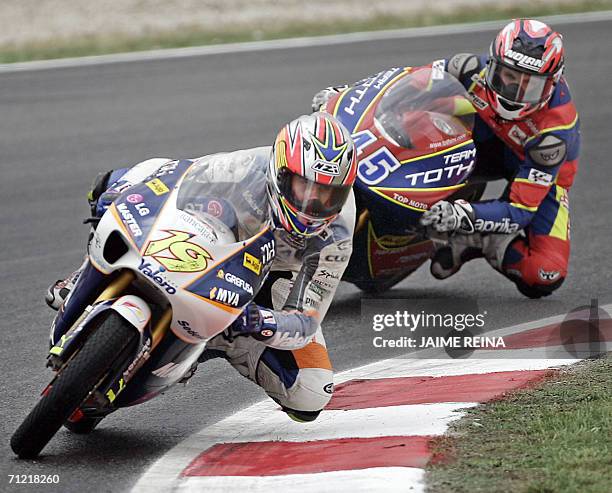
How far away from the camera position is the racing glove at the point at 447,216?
716 centimetres

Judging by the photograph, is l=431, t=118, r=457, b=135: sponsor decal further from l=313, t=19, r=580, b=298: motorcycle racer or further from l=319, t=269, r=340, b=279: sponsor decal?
l=319, t=269, r=340, b=279: sponsor decal

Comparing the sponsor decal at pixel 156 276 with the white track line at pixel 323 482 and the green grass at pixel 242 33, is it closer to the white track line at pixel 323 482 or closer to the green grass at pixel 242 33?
the white track line at pixel 323 482

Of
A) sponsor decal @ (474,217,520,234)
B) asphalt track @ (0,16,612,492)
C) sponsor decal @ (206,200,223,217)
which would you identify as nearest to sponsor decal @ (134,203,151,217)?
sponsor decal @ (206,200,223,217)

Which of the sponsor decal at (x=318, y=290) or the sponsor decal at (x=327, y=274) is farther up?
the sponsor decal at (x=327, y=274)

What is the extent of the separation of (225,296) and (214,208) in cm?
40

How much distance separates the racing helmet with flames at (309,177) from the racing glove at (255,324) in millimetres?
360

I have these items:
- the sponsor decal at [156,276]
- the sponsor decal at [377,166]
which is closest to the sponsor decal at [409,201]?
the sponsor decal at [377,166]

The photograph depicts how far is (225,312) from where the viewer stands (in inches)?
185

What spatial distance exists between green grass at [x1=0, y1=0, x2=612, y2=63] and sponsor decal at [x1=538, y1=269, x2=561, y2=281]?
8553 millimetres

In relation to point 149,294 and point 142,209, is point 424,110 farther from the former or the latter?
point 149,294

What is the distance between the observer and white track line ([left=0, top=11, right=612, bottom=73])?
46.8ft

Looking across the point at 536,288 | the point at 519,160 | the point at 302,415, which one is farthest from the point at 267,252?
the point at 536,288

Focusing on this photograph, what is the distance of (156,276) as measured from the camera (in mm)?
4555

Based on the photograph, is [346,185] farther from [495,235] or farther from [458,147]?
[495,235]
